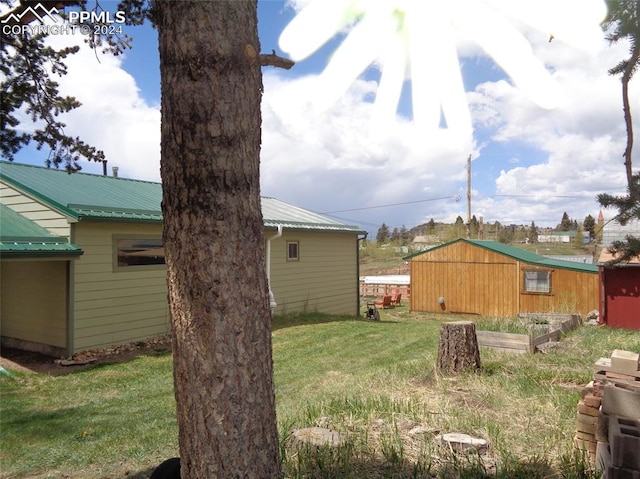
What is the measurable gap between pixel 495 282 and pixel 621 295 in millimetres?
5074

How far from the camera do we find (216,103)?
1820 millimetres

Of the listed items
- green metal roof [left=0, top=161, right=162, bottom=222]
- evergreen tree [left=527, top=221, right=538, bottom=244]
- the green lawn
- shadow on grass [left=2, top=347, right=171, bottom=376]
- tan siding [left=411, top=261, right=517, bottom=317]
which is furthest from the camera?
evergreen tree [left=527, top=221, right=538, bottom=244]

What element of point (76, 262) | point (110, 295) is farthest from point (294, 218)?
point (76, 262)

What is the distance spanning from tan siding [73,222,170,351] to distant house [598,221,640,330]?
39.2ft

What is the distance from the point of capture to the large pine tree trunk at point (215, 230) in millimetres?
1823

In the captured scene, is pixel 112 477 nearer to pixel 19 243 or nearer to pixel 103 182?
pixel 19 243

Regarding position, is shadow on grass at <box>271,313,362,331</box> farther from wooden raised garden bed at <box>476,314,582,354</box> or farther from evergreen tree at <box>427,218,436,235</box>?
evergreen tree at <box>427,218,436,235</box>

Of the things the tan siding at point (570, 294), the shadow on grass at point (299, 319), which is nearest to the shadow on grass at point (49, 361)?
the shadow on grass at point (299, 319)

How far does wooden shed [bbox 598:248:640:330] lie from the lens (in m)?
12.9

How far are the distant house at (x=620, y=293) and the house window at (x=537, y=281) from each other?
318 centimetres

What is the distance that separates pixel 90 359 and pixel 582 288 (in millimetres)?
15530

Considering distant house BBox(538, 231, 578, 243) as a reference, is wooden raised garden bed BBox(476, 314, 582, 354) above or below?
below

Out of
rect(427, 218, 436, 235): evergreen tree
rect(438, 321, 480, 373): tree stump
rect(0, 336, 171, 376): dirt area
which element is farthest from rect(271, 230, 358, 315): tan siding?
rect(427, 218, 436, 235): evergreen tree

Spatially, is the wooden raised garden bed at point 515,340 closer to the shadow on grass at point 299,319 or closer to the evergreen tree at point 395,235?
the shadow on grass at point 299,319
